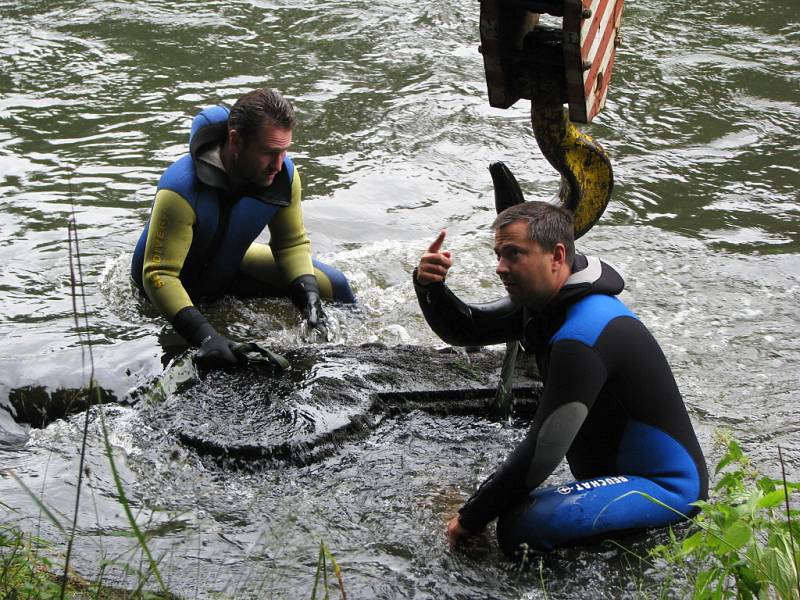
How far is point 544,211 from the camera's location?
3629mm

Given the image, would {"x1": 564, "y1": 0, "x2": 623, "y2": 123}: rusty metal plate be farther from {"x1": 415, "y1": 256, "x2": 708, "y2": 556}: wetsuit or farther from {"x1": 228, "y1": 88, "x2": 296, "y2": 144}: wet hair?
{"x1": 228, "y1": 88, "x2": 296, "y2": 144}: wet hair

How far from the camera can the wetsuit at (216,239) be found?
5.05 meters

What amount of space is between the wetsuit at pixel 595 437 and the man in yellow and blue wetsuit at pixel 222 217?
→ 1.74 m

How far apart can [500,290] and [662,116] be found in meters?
3.69

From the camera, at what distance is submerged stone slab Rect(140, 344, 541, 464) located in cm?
434

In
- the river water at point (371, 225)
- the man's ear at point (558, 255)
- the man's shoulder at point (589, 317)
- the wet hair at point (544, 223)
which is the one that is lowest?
the river water at point (371, 225)

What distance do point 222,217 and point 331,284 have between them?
93 centimetres

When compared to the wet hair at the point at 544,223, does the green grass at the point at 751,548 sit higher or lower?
lower

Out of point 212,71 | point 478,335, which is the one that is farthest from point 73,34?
point 478,335

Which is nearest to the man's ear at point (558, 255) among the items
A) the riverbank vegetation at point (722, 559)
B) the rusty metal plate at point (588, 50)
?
the rusty metal plate at point (588, 50)

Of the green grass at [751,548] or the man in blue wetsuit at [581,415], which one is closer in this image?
the green grass at [751,548]

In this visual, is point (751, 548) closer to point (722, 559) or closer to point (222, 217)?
point (722, 559)

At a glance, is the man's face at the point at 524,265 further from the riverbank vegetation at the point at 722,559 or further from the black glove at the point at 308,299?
the black glove at the point at 308,299

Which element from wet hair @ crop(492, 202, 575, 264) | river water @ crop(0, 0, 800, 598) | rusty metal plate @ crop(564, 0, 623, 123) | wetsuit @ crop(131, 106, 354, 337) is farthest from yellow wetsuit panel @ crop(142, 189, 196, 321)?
rusty metal plate @ crop(564, 0, 623, 123)
